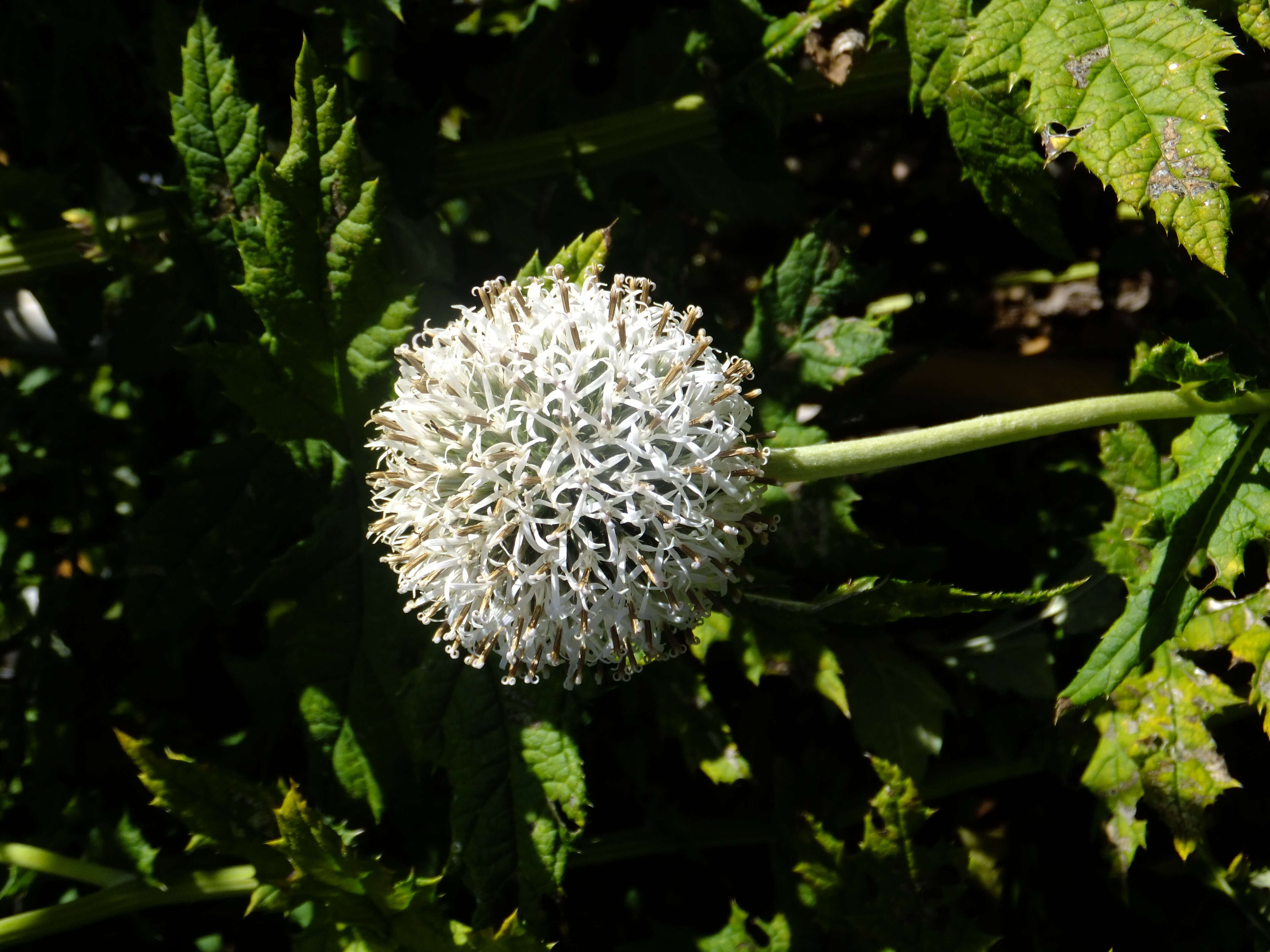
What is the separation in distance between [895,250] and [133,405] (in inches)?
95.8

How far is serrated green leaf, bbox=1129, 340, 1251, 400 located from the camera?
1682mm

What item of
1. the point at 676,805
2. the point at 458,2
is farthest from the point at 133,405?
the point at 676,805

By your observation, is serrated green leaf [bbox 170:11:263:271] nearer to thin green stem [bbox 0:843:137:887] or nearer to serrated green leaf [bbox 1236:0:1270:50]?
thin green stem [bbox 0:843:137:887]

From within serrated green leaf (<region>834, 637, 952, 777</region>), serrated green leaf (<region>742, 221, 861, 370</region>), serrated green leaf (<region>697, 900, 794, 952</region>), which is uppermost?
serrated green leaf (<region>742, 221, 861, 370</region>)

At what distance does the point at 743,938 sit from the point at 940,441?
149cm

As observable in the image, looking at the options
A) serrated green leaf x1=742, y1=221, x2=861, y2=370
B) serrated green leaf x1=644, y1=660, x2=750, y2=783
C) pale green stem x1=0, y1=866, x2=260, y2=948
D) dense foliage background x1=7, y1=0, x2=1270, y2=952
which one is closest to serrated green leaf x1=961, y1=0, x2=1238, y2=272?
dense foliage background x1=7, y1=0, x2=1270, y2=952

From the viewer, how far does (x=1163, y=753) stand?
2.21 metres

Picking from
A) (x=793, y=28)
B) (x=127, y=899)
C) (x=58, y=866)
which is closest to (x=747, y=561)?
(x=793, y=28)

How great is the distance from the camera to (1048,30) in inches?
68.9

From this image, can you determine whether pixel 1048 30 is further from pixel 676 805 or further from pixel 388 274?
pixel 676 805

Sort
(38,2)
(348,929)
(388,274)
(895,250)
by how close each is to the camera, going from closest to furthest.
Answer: (388,274), (348,929), (38,2), (895,250)

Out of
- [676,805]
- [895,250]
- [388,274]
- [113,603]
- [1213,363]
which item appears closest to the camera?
[1213,363]

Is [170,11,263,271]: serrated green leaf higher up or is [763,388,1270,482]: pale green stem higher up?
[170,11,263,271]: serrated green leaf

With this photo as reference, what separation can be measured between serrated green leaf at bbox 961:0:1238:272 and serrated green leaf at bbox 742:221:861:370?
24.3 inches
